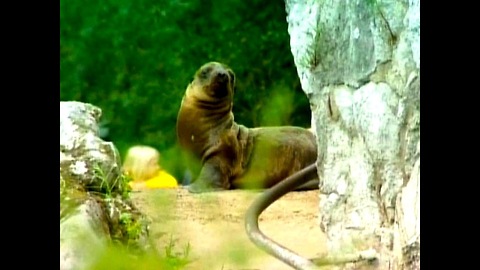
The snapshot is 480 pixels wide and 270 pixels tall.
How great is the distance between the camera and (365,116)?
87.1 inches

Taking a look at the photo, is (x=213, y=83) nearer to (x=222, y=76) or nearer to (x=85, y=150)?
(x=222, y=76)

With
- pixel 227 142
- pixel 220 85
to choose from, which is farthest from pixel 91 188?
pixel 227 142

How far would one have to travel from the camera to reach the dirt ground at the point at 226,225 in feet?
5.27

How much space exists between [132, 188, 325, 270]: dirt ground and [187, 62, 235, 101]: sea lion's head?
0.76m

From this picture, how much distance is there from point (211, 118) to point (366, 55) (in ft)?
5.82

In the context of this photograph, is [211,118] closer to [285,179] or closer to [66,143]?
[285,179]

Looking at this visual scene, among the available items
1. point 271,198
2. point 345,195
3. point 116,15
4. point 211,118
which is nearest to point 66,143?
point 116,15

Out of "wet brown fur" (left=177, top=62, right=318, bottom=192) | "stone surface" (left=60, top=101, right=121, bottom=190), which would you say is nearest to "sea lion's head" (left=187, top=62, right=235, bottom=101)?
"wet brown fur" (left=177, top=62, right=318, bottom=192)

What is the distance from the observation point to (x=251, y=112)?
8.44 feet

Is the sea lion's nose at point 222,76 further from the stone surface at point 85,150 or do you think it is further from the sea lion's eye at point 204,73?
the stone surface at point 85,150

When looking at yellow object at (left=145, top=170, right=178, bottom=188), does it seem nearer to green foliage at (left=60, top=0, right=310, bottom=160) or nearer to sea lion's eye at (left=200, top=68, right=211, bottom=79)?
green foliage at (left=60, top=0, right=310, bottom=160)

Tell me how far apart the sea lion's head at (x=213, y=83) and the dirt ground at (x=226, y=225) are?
2.51 ft

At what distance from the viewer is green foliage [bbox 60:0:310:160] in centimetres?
215

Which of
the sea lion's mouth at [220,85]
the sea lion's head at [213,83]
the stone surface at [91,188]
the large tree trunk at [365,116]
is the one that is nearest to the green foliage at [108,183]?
the stone surface at [91,188]
